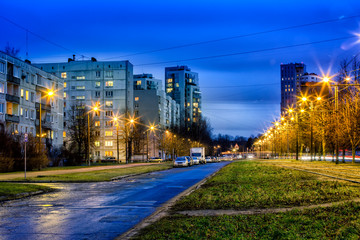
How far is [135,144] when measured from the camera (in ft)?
353

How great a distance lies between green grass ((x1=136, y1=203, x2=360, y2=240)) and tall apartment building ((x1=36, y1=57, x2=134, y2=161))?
10339cm

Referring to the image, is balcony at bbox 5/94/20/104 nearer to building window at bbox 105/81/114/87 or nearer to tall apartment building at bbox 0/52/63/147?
tall apartment building at bbox 0/52/63/147

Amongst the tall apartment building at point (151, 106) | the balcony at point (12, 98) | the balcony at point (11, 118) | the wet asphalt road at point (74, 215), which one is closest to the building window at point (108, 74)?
the tall apartment building at point (151, 106)

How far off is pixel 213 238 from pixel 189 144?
131m

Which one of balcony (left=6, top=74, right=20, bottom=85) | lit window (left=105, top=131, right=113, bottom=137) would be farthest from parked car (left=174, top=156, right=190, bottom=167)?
lit window (left=105, top=131, right=113, bottom=137)

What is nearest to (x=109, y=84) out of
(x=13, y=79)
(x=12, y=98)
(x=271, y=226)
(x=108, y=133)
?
(x=108, y=133)

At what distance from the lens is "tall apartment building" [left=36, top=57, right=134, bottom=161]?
372ft

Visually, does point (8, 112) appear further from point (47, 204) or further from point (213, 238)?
point (213, 238)

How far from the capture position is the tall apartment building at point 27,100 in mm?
58500

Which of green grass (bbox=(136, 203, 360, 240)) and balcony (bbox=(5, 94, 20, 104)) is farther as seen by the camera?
balcony (bbox=(5, 94, 20, 104))

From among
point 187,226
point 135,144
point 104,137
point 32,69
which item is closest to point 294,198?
point 187,226

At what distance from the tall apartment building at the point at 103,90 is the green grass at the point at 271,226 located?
4071 inches

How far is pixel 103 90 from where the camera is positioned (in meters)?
115

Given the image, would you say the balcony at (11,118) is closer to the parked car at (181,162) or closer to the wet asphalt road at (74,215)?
the parked car at (181,162)
